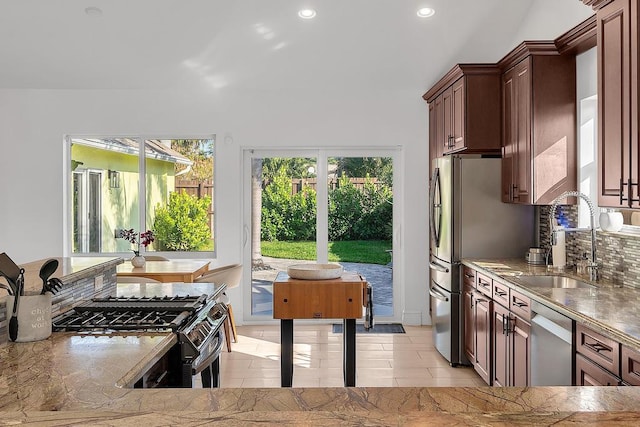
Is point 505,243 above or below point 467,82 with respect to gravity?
below

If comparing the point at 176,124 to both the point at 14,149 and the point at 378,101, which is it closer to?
the point at 14,149

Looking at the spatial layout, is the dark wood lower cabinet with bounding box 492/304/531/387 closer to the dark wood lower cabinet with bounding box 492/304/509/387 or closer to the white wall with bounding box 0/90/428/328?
the dark wood lower cabinet with bounding box 492/304/509/387

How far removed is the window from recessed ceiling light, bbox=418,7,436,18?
2.56m

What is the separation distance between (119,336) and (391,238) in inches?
166

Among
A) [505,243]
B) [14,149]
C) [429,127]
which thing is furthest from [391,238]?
[14,149]

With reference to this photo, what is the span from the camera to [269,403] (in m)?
1.23

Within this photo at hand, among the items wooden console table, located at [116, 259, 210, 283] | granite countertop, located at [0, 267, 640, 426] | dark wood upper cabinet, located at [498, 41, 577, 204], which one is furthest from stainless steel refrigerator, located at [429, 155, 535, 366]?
granite countertop, located at [0, 267, 640, 426]

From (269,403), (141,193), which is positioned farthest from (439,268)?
(269,403)

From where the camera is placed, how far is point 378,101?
5.71 meters

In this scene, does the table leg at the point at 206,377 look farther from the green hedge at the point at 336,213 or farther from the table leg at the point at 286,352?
the green hedge at the point at 336,213

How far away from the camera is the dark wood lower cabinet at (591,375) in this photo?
2.10m

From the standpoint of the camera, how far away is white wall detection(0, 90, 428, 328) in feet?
18.7

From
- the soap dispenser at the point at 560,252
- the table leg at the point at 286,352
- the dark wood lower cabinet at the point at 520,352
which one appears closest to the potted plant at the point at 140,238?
the table leg at the point at 286,352

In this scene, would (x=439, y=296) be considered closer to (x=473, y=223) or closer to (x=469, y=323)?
(x=469, y=323)
